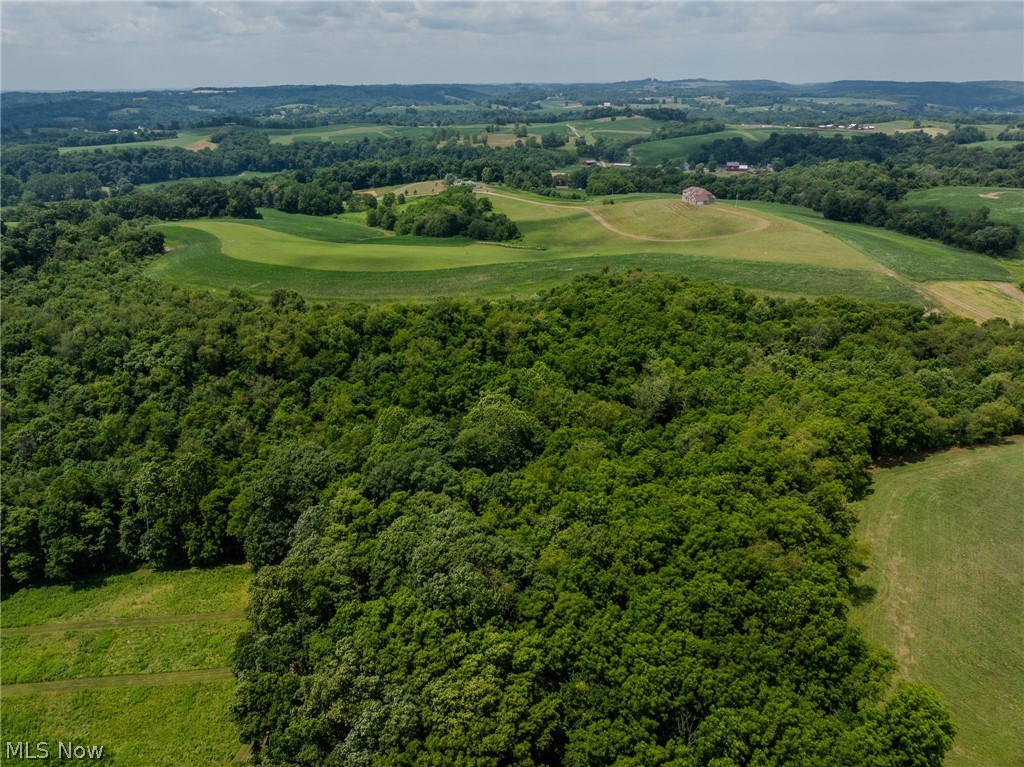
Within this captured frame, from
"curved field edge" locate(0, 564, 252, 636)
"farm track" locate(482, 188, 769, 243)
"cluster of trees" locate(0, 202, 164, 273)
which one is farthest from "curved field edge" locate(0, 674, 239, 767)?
"farm track" locate(482, 188, 769, 243)

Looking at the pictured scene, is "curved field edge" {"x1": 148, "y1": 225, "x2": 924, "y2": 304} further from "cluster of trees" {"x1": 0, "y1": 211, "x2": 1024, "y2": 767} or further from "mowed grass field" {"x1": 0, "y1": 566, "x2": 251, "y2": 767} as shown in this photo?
"mowed grass field" {"x1": 0, "y1": 566, "x2": 251, "y2": 767}

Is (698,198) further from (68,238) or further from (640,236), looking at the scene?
(68,238)

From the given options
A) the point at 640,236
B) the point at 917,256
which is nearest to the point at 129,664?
the point at 640,236

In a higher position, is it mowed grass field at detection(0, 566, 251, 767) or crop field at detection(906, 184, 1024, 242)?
crop field at detection(906, 184, 1024, 242)

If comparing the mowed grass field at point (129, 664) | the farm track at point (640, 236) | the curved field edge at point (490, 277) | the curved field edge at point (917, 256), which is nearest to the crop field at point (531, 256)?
the curved field edge at point (490, 277)

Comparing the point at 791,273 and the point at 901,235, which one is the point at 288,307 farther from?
the point at 901,235

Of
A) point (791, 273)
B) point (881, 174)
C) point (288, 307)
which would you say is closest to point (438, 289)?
point (288, 307)
